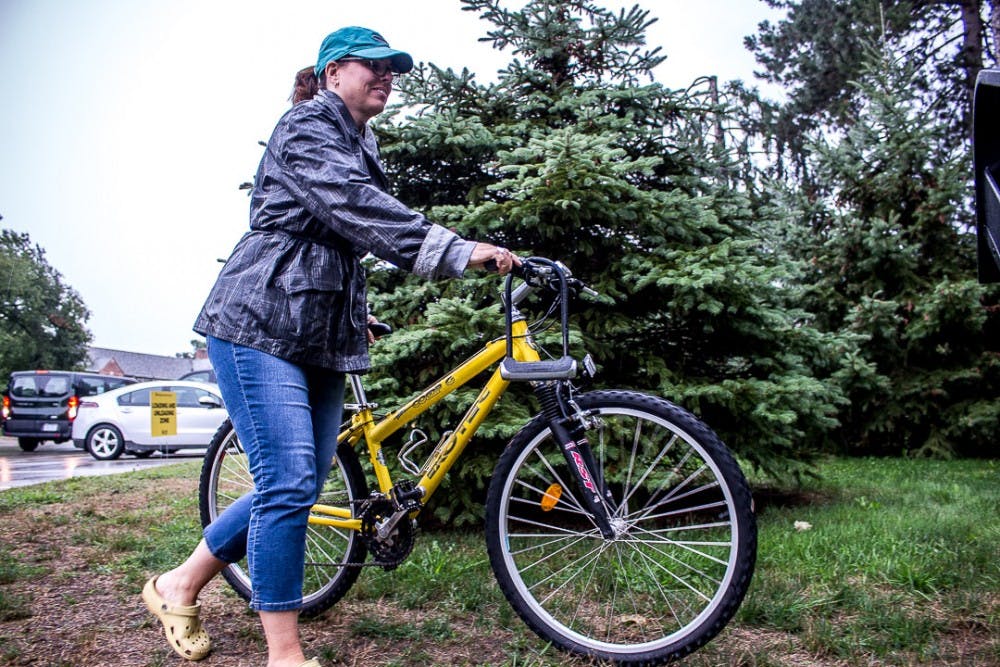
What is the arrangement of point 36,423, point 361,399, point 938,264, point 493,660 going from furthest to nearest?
1. point 36,423
2. point 938,264
3. point 361,399
4. point 493,660

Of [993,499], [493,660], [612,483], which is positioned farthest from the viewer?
[993,499]

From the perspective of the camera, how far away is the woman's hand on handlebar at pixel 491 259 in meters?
2.19

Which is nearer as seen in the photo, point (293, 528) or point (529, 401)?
point (293, 528)

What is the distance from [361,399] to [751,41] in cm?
2357

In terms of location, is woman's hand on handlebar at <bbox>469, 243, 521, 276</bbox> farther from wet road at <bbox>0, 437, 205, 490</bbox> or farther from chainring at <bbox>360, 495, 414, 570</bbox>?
wet road at <bbox>0, 437, 205, 490</bbox>

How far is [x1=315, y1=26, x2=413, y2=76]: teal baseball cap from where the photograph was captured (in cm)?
227

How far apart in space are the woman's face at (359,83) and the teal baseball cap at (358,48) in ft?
0.09

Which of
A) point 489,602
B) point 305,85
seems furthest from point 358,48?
point 489,602

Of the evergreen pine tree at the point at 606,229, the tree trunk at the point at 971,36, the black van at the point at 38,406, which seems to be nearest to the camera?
the evergreen pine tree at the point at 606,229

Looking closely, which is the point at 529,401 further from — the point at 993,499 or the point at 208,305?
the point at 993,499

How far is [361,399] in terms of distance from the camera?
117 inches

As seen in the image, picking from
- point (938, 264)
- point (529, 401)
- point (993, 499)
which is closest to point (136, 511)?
point (529, 401)

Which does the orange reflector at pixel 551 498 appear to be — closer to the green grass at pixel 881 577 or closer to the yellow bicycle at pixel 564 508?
the yellow bicycle at pixel 564 508

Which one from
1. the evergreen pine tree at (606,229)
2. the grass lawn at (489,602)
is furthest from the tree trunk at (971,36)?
the grass lawn at (489,602)
